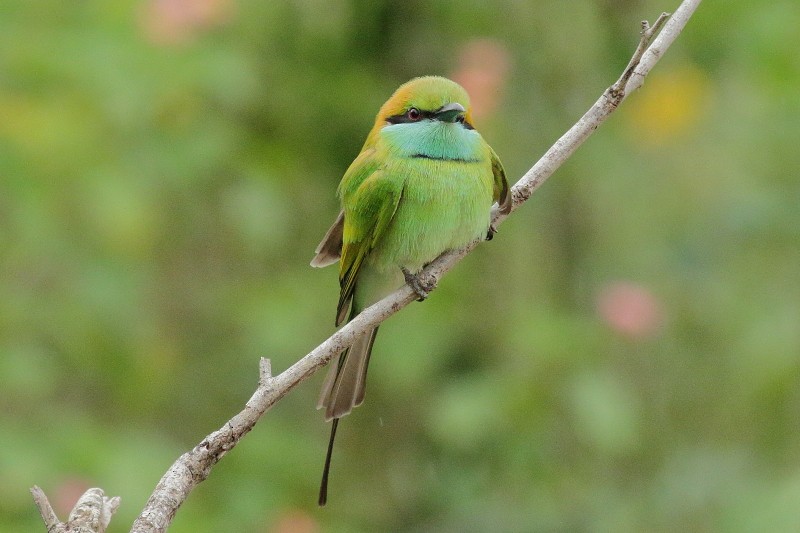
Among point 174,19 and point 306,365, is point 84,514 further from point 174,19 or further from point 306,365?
point 174,19

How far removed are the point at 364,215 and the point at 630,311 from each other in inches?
33.0

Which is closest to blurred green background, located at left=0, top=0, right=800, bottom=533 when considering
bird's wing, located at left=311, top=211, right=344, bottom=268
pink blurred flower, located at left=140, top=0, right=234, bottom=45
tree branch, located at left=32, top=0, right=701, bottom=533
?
pink blurred flower, located at left=140, top=0, right=234, bottom=45

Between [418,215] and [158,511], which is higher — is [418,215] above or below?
above

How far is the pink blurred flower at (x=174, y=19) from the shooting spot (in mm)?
2701

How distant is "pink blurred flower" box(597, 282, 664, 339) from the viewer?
9.09 ft

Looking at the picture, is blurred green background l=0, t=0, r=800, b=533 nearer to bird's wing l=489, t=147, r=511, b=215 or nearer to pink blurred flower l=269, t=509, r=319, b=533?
pink blurred flower l=269, t=509, r=319, b=533

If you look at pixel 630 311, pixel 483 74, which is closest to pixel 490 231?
pixel 630 311

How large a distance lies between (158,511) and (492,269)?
176 cm

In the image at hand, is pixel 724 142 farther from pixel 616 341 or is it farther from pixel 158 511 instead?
pixel 158 511

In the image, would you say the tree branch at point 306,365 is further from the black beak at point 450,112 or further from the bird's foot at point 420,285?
the black beak at point 450,112

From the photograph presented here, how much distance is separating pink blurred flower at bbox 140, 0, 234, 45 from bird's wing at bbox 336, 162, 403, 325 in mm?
664

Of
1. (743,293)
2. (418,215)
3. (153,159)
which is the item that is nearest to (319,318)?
(153,159)

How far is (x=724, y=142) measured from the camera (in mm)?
3389

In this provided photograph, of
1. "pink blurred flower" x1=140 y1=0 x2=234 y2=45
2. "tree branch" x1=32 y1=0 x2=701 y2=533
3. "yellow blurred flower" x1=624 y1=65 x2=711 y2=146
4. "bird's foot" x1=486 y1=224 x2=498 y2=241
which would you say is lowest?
"tree branch" x1=32 y1=0 x2=701 y2=533
